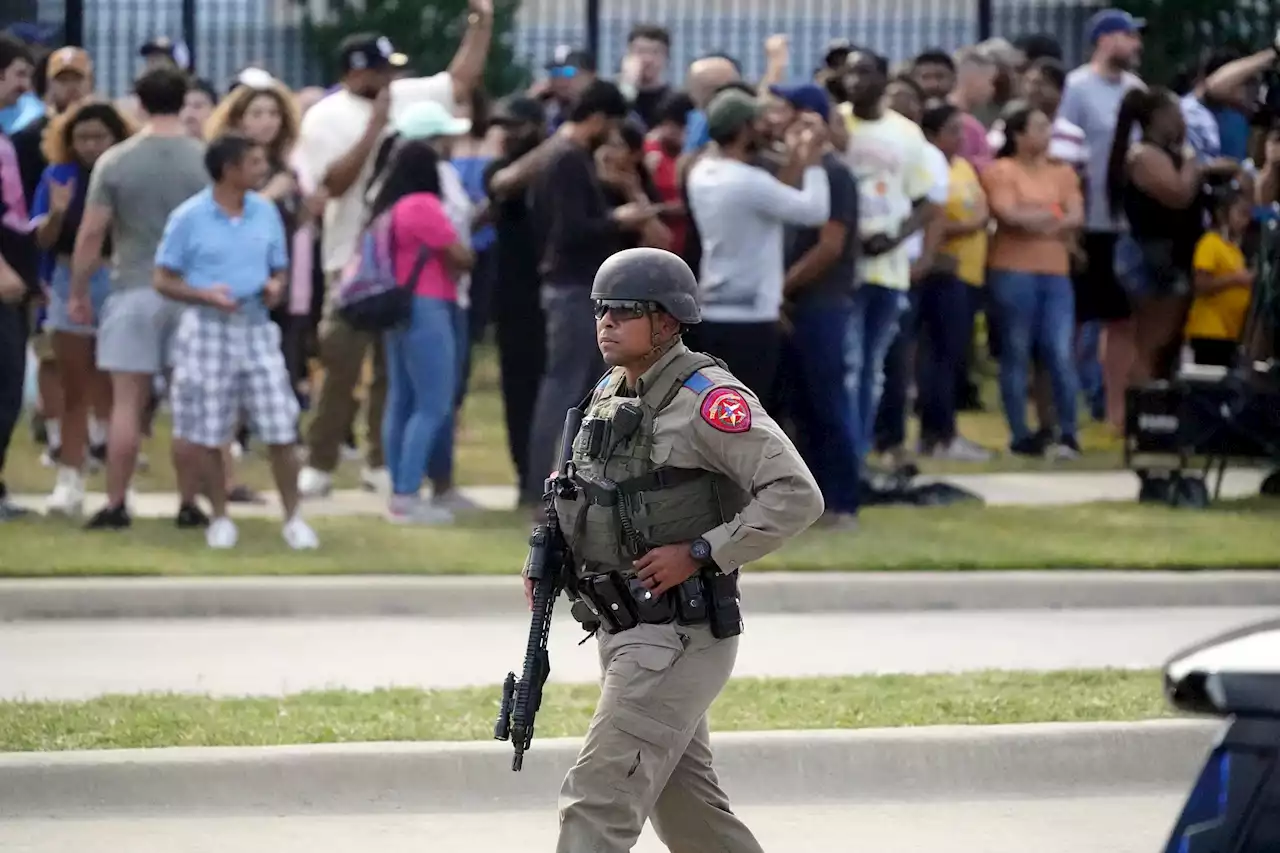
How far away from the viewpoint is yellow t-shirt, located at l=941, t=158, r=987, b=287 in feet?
44.3

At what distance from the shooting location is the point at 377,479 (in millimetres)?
12516

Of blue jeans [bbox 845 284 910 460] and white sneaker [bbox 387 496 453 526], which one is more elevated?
blue jeans [bbox 845 284 910 460]

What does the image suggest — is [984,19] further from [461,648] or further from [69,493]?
[461,648]

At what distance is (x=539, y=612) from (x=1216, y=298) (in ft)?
29.7

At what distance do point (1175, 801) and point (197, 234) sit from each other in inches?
207

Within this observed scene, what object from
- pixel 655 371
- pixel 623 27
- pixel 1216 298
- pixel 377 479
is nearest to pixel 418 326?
pixel 377 479

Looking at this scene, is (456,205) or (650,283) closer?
(650,283)

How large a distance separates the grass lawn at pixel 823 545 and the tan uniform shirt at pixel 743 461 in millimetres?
4866

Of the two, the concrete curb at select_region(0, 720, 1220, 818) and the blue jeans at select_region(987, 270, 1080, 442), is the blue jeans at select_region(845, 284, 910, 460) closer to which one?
the blue jeans at select_region(987, 270, 1080, 442)

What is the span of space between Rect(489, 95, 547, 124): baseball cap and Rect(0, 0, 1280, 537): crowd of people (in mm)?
25

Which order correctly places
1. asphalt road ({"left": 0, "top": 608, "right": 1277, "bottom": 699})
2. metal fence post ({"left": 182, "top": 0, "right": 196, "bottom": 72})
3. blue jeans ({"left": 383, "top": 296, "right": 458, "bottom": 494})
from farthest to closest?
1. metal fence post ({"left": 182, "top": 0, "right": 196, "bottom": 72})
2. blue jeans ({"left": 383, "top": 296, "right": 458, "bottom": 494})
3. asphalt road ({"left": 0, "top": 608, "right": 1277, "bottom": 699})

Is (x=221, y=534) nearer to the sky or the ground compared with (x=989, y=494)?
nearer to the sky

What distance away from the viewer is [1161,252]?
13.9m

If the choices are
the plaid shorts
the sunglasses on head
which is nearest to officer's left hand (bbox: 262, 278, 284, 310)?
the plaid shorts
